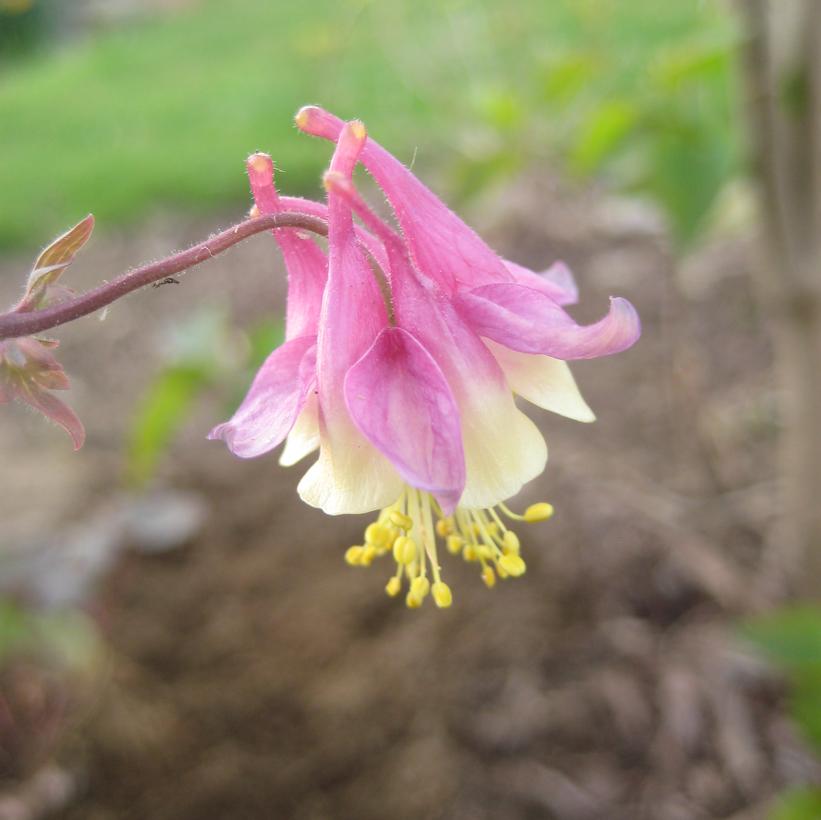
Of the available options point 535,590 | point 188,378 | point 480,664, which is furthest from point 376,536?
Result: point 535,590

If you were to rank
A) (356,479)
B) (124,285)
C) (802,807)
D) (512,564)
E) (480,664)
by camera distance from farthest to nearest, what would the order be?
(480,664) < (802,807) < (512,564) < (356,479) < (124,285)

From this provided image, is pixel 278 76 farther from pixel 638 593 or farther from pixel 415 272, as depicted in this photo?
pixel 415 272

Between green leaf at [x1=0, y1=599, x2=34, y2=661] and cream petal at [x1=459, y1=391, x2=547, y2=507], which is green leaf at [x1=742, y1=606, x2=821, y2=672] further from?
green leaf at [x1=0, y1=599, x2=34, y2=661]

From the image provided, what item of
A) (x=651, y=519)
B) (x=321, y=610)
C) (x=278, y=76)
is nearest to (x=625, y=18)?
(x=278, y=76)

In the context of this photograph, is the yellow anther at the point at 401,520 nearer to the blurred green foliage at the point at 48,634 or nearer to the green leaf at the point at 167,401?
the green leaf at the point at 167,401

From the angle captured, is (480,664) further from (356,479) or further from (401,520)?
(356,479)

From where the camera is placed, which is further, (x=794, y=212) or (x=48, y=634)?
(x=48, y=634)
